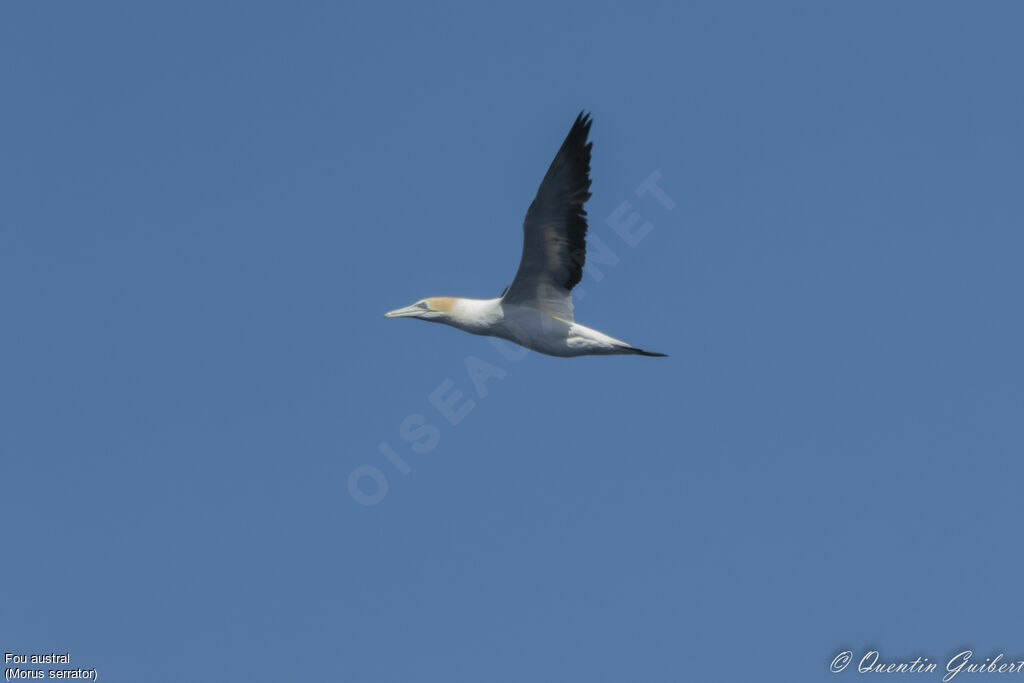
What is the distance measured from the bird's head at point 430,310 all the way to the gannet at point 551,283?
22 mm

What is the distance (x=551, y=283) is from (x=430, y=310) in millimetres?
2356

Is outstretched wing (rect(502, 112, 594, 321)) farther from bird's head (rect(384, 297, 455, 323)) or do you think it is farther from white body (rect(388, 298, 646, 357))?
bird's head (rect(384, 297, 455, 323))

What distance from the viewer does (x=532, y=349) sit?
824 inches

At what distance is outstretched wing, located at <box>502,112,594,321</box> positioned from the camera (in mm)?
19391

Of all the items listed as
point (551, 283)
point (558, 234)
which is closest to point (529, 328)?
point (551, 283)

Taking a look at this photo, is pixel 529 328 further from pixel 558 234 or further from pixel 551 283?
pixel 558 234

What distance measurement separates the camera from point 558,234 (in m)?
19.9

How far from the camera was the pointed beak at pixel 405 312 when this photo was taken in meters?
22.0

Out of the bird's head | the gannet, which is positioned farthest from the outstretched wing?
the bird's head

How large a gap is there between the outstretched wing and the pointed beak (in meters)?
1.94

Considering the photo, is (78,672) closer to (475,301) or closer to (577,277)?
(475,301)

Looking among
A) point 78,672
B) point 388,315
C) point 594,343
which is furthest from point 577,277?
point 78,672

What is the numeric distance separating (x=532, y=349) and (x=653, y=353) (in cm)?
197

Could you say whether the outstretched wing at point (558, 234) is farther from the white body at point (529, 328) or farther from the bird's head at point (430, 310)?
the bird's head at point (430, 310)
